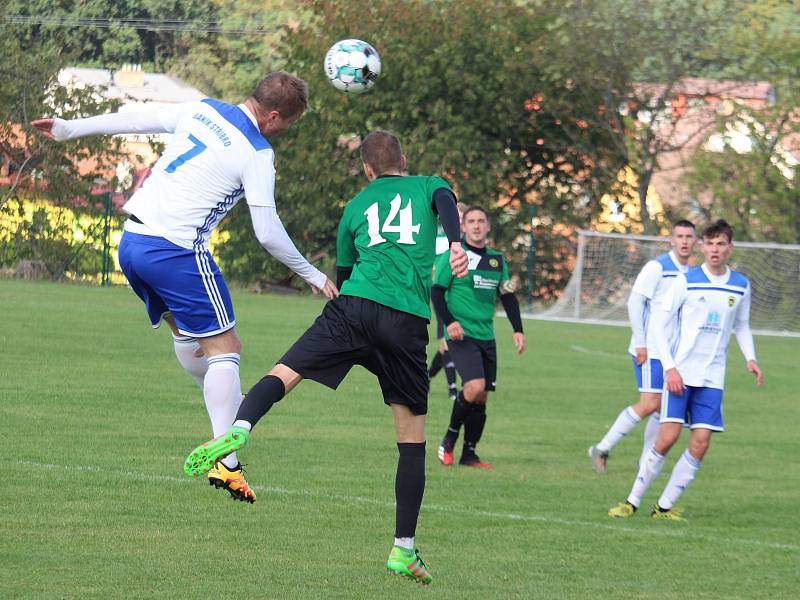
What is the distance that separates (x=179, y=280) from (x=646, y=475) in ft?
13.5

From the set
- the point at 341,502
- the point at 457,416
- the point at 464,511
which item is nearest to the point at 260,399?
the point at 341,502

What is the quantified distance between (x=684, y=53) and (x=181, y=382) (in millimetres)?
24504

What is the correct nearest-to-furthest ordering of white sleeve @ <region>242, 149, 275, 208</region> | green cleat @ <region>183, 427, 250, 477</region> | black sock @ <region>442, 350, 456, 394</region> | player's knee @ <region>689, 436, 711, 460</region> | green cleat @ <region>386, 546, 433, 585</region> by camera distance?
green cleat @ <region>183, 427, 250, 477</region>
green cleat @ <region>386, 546, 433, 585</region>
white sleeve @ <region>242, 149, 275, 208</region>
player's knee @ <region>689, 436, 711, 460</region>
black sock @ <region>442, 350, 456, 394</region>

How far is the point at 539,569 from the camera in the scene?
7.54 m

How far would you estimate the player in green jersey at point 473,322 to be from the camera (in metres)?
11.2

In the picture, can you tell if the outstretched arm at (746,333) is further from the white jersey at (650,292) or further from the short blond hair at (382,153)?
the short blond hair at (382,153)

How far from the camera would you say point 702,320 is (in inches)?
374

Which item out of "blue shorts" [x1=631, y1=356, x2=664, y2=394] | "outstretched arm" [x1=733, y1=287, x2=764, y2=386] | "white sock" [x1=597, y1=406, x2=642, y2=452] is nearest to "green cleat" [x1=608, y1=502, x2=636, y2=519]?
"outstretched arm" [x1=733, y1=287, x2=764, y2=386]

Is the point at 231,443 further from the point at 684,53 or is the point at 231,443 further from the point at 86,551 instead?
the point at 684,53

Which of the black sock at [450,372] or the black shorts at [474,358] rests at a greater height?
the black shorts at [474,358]

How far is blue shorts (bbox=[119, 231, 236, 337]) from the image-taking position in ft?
22.9

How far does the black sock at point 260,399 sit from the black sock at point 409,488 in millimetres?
706

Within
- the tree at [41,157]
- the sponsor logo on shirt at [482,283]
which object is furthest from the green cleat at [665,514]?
the tree at [41,157]

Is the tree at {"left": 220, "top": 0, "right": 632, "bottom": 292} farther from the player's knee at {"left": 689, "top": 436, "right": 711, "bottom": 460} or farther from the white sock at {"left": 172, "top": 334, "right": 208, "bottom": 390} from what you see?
the white sock at {"left": 172, "top": 334, "right": 208, "bottom": 390}
